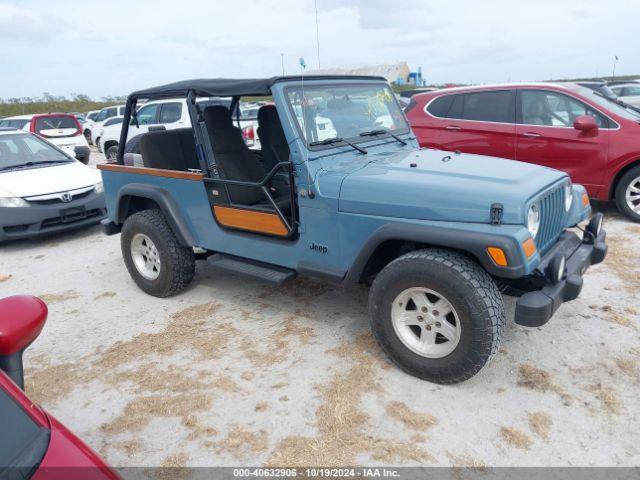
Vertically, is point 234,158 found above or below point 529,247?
above

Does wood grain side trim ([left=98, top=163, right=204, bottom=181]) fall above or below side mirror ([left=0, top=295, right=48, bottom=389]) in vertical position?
above

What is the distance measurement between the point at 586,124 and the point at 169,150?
4.92m

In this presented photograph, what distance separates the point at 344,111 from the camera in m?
4.00

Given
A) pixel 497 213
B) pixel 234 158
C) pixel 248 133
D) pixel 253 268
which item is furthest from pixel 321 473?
pixel 248 133

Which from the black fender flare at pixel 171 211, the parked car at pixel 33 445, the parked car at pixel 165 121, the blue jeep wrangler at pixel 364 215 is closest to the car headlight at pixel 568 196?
the blue jeep wrangler at pixel 364 215

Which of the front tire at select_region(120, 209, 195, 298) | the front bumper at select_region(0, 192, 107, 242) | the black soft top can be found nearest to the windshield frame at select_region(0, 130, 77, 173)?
the front bumper at select_region(0, 192, 107, 242)

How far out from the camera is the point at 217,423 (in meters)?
2.95

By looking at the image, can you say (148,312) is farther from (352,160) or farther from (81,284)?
(352,160)

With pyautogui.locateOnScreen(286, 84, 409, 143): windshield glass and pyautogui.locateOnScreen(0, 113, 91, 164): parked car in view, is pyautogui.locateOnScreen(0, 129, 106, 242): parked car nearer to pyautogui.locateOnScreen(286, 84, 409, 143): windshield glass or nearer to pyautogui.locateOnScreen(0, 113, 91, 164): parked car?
pyautogui.locateOnScreen(286, 84, 409, 143): windshield glass

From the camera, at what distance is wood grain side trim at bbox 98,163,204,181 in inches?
166

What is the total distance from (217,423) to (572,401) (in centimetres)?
211

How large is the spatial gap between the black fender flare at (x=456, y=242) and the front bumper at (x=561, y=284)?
0.23 m

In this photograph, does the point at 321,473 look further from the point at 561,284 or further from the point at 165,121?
→ the point at 165,121

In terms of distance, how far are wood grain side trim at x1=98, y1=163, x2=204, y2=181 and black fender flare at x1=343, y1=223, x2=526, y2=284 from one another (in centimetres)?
171
